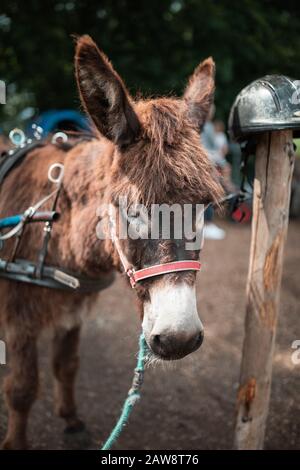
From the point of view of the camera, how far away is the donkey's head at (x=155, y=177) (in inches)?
65.7

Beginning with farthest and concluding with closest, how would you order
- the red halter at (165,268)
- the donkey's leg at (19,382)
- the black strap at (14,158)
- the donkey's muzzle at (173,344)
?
the black strap at (14,158) → the donkey's leg at (19,382) → the red halter at (165,268) → the donkey's muzzle at (173,344)

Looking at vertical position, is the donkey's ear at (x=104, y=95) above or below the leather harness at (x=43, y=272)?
above

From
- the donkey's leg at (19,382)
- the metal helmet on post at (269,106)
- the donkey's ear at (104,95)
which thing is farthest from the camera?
the donkey's leg at (19,382)

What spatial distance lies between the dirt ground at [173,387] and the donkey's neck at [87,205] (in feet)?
1.21

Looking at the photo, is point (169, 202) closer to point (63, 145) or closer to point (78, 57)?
point (78, 57)

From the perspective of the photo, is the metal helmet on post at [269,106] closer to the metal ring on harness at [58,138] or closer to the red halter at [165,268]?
the red halter at [165,268]

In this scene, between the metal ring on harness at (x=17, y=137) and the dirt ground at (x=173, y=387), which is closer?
the metal ring on harness at (x=17, y=137)

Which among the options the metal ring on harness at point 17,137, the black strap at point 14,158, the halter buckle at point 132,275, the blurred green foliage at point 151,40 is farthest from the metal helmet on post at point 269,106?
the blurred green foliage at point 151,40

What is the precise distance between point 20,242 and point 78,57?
1.22 m

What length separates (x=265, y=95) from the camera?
2.08 m

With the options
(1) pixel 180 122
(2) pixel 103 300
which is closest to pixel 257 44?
(2) pixel 103 300

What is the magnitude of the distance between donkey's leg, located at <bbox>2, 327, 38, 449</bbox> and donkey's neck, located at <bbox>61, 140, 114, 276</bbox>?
0.59 m

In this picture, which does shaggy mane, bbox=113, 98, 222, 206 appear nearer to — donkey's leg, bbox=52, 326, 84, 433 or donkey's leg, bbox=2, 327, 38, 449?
donkey's leg, bbox=2, 327, 38, 449

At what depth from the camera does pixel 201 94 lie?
7.59ft
